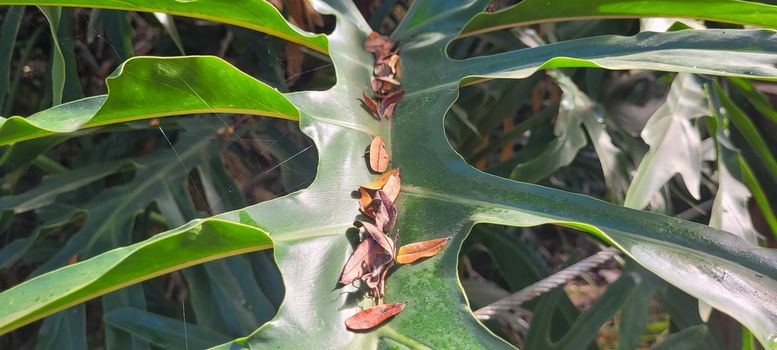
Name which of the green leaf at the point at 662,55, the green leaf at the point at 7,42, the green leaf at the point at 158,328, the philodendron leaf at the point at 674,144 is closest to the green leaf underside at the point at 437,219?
the green leaf at the point at 662,55

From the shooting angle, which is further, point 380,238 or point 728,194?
point 728,194

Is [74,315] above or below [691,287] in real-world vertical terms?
below

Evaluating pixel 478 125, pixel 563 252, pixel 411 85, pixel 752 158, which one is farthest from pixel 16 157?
pixel 563 252

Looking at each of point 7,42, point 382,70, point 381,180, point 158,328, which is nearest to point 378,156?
point 381,180

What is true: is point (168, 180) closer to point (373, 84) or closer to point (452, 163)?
point (373, 84)

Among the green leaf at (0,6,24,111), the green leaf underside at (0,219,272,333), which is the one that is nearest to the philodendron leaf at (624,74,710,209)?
the green leaf underside at (0,219,272,333)

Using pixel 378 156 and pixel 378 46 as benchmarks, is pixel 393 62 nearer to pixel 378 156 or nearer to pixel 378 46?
pixel 378 46
